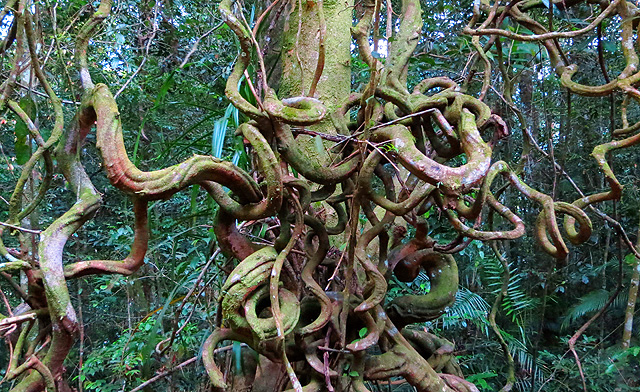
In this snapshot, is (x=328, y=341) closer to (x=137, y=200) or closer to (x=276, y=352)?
(x=276, y=352)

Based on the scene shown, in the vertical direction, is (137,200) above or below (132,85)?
below

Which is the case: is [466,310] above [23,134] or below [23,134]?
below

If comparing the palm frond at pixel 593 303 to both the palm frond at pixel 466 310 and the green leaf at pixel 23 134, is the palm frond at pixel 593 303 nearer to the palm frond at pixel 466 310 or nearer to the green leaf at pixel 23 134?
the palm frond at pixel 466 310

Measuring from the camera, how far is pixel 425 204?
111 centimetres

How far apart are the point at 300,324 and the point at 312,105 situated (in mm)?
470

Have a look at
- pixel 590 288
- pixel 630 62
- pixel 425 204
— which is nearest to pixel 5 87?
pixel 425 204

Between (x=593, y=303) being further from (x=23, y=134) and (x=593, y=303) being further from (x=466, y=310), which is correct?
(x=23, y=134)

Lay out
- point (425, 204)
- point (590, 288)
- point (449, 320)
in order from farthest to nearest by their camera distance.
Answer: point (590, 288) < point (449, 320) < point (425, 204)

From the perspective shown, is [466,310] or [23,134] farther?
[466,310]

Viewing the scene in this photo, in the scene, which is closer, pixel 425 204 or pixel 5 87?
pixel 425 204

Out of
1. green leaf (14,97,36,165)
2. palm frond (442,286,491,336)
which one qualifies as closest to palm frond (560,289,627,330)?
palm frond (442,286,491,336)

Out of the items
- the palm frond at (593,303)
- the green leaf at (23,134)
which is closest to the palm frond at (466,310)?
the palm frond at (593,303)

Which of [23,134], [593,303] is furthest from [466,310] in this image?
[23,134]

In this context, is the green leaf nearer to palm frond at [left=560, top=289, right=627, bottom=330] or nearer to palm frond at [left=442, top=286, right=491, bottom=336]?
palm frond at [left=442, top=286, right=491, bottom=336]
